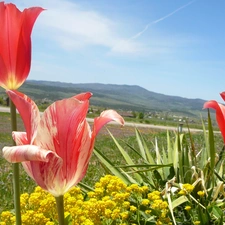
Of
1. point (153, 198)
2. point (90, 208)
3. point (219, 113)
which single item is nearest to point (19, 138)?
point (219, 113)

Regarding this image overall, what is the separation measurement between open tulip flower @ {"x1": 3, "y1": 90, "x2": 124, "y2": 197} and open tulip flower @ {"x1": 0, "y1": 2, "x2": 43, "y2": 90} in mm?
161

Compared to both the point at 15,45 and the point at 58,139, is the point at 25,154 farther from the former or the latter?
the point at 15,45

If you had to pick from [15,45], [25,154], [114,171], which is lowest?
[114,171]

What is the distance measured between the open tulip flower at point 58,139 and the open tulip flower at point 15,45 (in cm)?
16

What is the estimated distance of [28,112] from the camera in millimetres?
901

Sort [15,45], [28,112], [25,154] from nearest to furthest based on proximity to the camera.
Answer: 1. [25,154]
2. [28,112]
3. [15,45]

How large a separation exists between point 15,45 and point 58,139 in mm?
298

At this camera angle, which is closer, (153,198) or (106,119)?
(106,119)

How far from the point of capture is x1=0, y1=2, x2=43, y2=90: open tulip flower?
1046 mm

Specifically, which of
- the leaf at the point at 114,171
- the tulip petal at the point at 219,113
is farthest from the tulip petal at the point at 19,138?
the leaf at the point at 114,171

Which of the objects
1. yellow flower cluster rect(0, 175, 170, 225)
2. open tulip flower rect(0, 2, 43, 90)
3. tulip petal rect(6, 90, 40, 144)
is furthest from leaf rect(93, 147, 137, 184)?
tulip petal rect(6, 90, 40, 144)

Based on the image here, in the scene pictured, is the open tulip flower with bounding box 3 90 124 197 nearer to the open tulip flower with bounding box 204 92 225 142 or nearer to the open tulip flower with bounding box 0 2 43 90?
the open tulip flower with bounding box 0 2 43 90

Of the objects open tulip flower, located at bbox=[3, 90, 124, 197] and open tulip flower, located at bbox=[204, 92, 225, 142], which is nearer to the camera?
open tulip flower, located at bbox=[3, 90, 124, 197]

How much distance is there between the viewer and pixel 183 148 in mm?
3922
